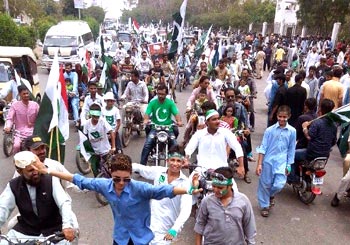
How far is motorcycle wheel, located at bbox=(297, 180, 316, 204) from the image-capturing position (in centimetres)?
606

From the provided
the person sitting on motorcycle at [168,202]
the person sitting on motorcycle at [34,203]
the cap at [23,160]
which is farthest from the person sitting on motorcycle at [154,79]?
the cap at [23,160]

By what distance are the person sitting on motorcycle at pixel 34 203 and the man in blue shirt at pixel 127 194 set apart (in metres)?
0.12

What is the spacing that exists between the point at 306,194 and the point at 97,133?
136 inches

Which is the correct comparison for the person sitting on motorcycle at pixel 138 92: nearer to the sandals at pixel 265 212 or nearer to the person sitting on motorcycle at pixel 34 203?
the sandals at pixel 265 212

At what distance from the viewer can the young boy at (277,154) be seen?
212 inches

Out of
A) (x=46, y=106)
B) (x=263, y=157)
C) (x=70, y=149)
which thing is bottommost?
(x=70, y=149)

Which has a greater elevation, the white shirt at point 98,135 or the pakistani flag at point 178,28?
the pakistani flag at point 178,28

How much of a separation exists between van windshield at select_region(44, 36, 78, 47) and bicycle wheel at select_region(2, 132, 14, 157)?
14207mm

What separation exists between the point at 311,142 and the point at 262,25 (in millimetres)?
38963

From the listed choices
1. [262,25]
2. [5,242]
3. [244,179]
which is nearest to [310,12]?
[262,25]

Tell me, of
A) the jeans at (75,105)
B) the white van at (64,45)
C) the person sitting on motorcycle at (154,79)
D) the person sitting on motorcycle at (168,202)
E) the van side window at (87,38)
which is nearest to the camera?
the person sitting on motorcycle at (168,202)

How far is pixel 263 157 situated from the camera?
18.5 ft

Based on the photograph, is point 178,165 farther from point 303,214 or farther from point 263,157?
point 303,214

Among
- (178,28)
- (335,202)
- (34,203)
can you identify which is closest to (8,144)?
(34,203)
